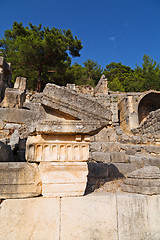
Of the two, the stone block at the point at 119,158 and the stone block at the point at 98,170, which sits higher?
the stone block at the point at 119,158

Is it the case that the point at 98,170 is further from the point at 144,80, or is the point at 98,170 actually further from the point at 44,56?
the point at 144,80

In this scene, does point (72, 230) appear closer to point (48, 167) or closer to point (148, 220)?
point (48, 167)

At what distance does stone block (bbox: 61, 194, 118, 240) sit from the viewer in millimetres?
1980

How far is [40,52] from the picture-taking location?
1859 centimetres

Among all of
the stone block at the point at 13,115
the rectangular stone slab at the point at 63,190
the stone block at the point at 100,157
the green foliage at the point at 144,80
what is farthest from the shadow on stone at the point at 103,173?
the green foliage at the point at 144,80

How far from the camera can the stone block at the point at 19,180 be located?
2.09 m

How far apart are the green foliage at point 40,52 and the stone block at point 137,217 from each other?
18.7m

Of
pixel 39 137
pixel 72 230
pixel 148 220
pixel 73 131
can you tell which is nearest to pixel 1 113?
pixel 39 137

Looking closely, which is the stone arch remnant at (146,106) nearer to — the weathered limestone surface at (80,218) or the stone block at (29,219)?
the weathered limestone surface at (80,218)

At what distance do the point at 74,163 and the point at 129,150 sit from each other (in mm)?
4792

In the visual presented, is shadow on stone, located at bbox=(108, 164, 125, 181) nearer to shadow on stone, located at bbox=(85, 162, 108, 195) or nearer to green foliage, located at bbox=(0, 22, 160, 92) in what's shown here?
shadow on stone, located at bbox=(85, 162, 108, 195)

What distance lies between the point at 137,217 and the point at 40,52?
64.5ft

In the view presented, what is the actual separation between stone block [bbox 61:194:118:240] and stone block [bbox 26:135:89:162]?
56cm

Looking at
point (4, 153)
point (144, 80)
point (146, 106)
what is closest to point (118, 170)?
point (4, 153)
